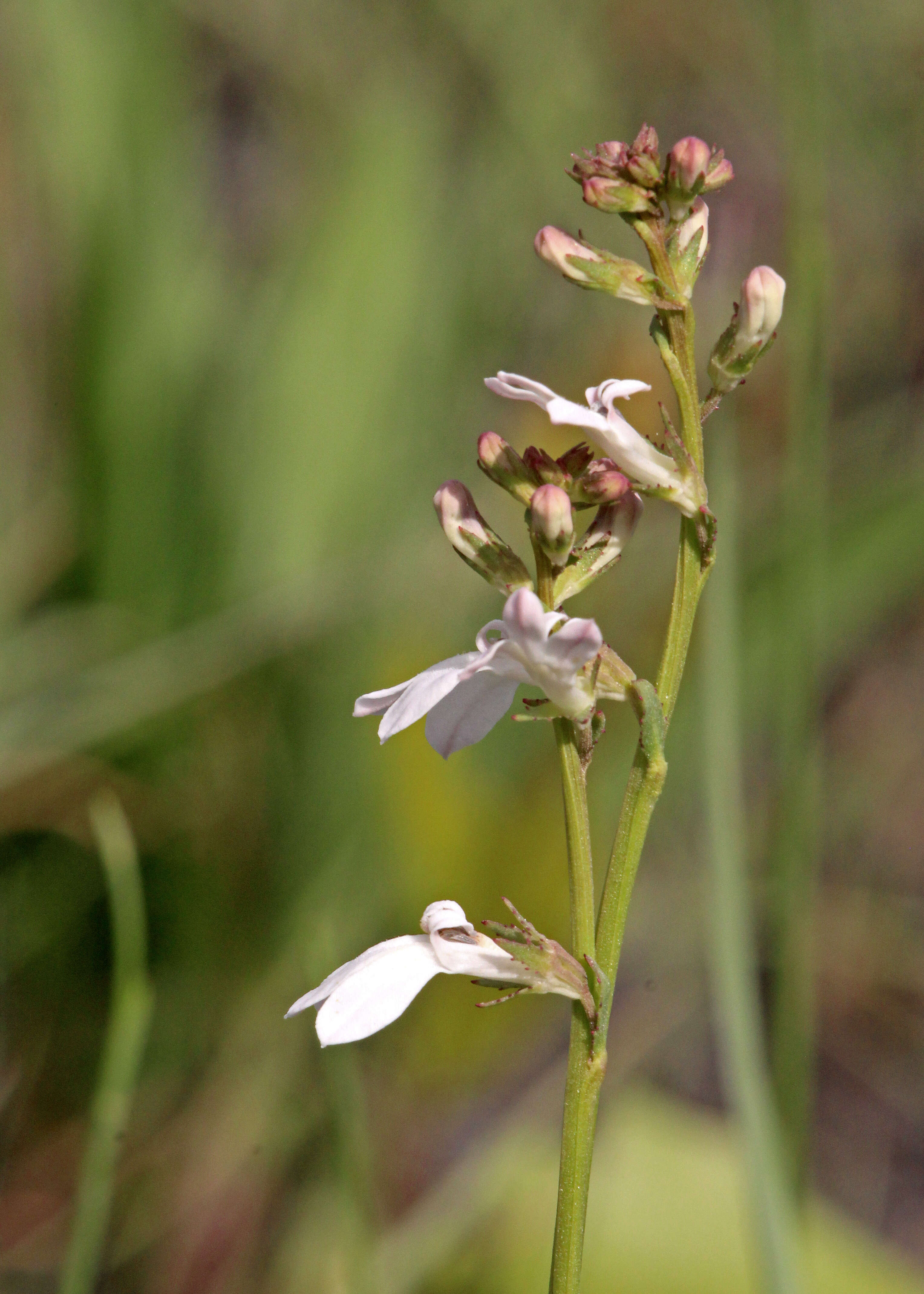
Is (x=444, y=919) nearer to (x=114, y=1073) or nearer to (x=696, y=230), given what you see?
(x=696, y=230)

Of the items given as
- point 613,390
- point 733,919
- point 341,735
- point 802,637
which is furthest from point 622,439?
point 341,735

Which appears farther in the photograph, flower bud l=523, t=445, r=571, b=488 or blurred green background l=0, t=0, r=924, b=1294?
blurred green background l=0, t=0, r=924, b=1294

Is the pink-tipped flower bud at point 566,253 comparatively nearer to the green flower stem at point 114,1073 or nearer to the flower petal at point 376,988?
the flower petal at point 376,988

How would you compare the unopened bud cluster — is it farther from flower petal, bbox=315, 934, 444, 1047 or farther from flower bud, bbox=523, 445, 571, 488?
flower petal, bbox=315, 934, 444, 1047

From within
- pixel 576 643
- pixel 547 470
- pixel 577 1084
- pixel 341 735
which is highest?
pixel 341 735

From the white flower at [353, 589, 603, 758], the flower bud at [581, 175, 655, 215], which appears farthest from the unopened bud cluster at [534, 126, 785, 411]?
the white flower at [353, 589, 603, 758]

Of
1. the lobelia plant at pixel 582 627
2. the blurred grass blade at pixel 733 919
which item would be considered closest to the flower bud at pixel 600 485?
the lobelia plant at pixel 582 627

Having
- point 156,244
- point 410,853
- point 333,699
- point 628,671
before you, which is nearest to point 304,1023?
point 410,853
